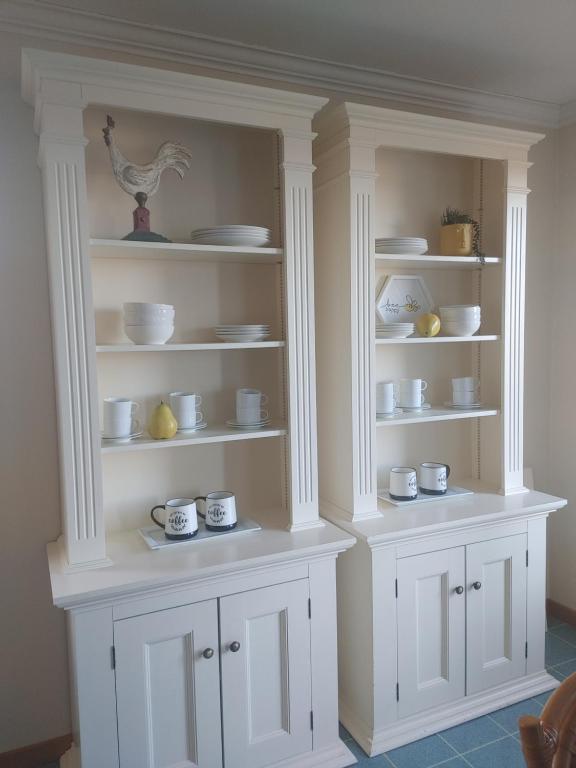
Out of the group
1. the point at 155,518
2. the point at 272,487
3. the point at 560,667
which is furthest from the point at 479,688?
the point at 155,518

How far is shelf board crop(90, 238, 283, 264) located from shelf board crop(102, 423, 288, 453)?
0.61 meters

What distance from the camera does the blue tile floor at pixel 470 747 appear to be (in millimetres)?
2100

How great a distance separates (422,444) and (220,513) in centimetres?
108

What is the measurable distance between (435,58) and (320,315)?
1122 millimetres

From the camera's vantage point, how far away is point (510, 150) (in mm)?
2477

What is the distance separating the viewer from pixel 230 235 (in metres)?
2.04

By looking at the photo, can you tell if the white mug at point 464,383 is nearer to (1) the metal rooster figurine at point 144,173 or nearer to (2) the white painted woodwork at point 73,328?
(1) the metal rooster figurine at point 144,173

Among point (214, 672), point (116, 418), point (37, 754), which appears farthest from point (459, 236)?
point (37, 754)

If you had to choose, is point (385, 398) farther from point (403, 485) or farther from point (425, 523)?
point (425, 523)

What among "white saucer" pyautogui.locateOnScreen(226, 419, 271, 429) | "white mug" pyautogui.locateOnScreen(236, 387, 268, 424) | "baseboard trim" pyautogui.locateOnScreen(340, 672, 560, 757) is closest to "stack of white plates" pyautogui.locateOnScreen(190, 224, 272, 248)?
"white mug" pyautogui.locateOnScreen(236, 387, 268, 424)

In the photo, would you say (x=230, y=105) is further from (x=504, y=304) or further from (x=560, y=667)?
(x=560, y=667)

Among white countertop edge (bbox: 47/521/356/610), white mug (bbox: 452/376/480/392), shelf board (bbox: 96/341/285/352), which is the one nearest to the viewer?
white countertop edge (bbox: 47/521/356/610)

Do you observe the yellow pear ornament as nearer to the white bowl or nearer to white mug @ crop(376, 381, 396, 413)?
the white bowl

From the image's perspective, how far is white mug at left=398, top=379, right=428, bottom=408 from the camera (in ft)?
8.28
